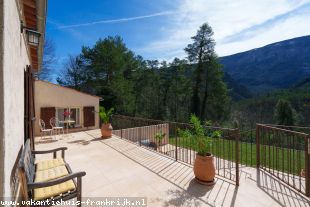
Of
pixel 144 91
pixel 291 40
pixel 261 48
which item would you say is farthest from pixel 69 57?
pixel 291 40

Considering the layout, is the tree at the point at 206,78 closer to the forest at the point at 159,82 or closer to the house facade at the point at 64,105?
the forest at the point at 159,82

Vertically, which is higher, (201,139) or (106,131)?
(201,139)

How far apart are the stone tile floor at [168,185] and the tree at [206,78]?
680 inches

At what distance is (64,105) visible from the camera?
9.23m

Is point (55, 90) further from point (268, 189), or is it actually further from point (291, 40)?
point (291, 40)

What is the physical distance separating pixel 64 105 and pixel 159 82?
15.9 meters

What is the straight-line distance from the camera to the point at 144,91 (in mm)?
23375

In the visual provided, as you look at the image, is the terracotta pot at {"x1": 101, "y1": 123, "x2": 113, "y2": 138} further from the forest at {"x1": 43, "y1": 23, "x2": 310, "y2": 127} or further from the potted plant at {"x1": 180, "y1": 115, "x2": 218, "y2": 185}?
the forest at {"x1": 43, "y1": 23, "x2": 310, "y2": 127}

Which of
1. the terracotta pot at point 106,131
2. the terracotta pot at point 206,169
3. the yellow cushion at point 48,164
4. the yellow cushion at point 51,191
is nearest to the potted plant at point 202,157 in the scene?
the terracotta pot at point 206,169

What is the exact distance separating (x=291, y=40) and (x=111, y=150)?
101m

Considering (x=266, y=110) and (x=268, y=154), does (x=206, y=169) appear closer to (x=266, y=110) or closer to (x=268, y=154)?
(x=268, y=154)

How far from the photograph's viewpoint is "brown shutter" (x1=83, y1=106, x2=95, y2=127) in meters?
9.73

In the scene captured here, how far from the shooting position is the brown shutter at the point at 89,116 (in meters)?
9.73

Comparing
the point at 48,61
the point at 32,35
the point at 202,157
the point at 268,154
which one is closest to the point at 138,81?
the point at 48,61
